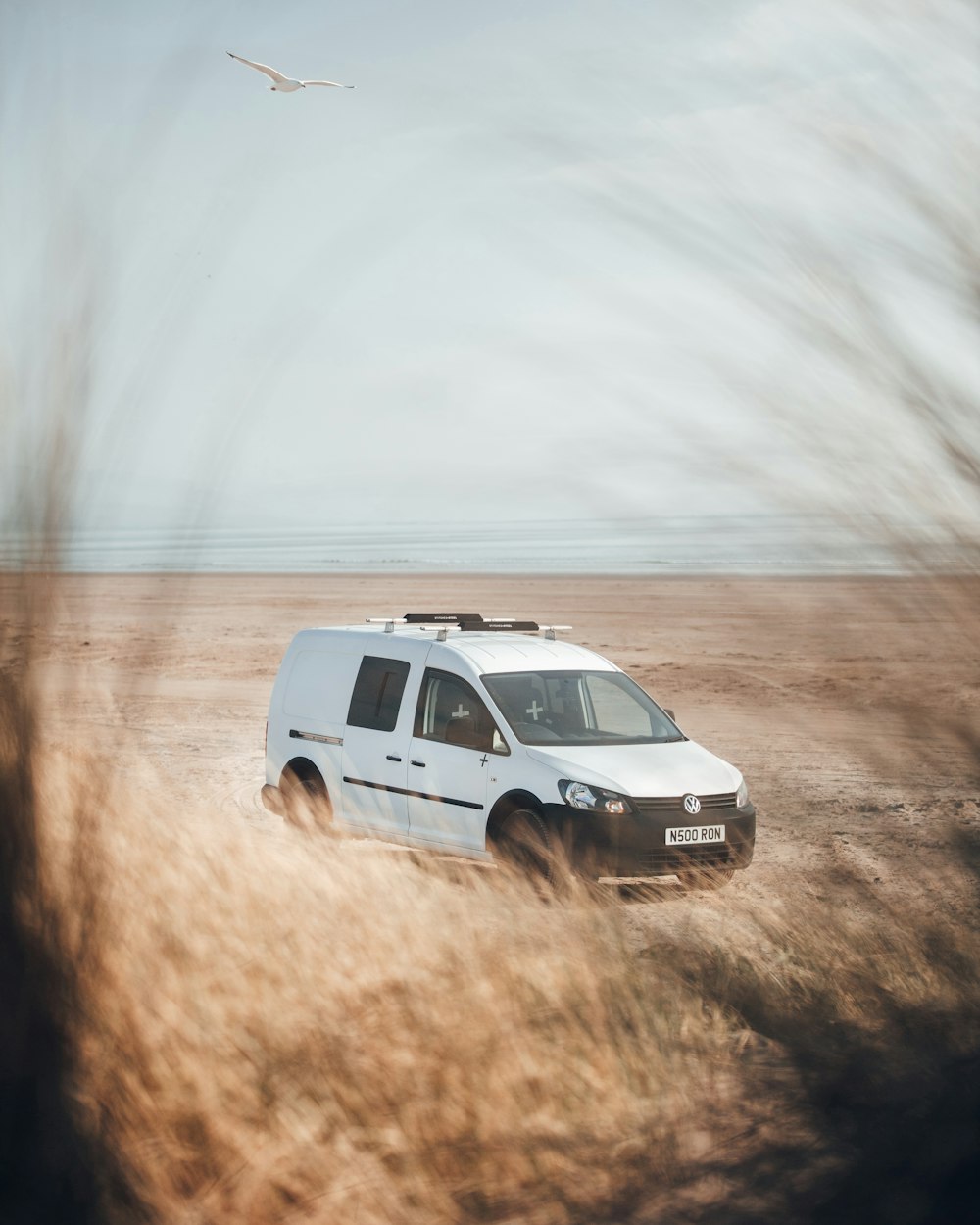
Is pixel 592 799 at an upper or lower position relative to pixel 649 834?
upper

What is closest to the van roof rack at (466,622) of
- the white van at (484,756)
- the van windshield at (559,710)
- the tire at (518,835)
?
the white van at (484,756)

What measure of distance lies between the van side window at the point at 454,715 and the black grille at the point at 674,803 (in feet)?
3.79

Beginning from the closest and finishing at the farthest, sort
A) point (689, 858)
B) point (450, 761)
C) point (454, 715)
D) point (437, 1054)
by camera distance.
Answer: point (437, 1054)
point (689, 858)
point (450, 761)
point (454, 715)

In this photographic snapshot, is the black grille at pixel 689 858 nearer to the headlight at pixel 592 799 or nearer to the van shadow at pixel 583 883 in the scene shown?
the headlight at pixel 592 799

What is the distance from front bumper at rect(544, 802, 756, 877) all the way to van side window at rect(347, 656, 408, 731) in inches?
80.3

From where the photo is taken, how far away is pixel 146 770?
475 centimetres

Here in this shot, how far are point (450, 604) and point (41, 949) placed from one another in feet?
149

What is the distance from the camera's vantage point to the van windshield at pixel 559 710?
9594mm

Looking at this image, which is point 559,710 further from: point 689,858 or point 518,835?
point 689,858

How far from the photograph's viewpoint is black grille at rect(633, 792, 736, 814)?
337 inches

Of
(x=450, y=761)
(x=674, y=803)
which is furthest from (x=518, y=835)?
(x=450, y=761)

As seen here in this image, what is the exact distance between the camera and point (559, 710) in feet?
33.5

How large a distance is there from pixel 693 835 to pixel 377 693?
3.06m

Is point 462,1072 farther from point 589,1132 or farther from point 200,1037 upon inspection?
point 200,1037
